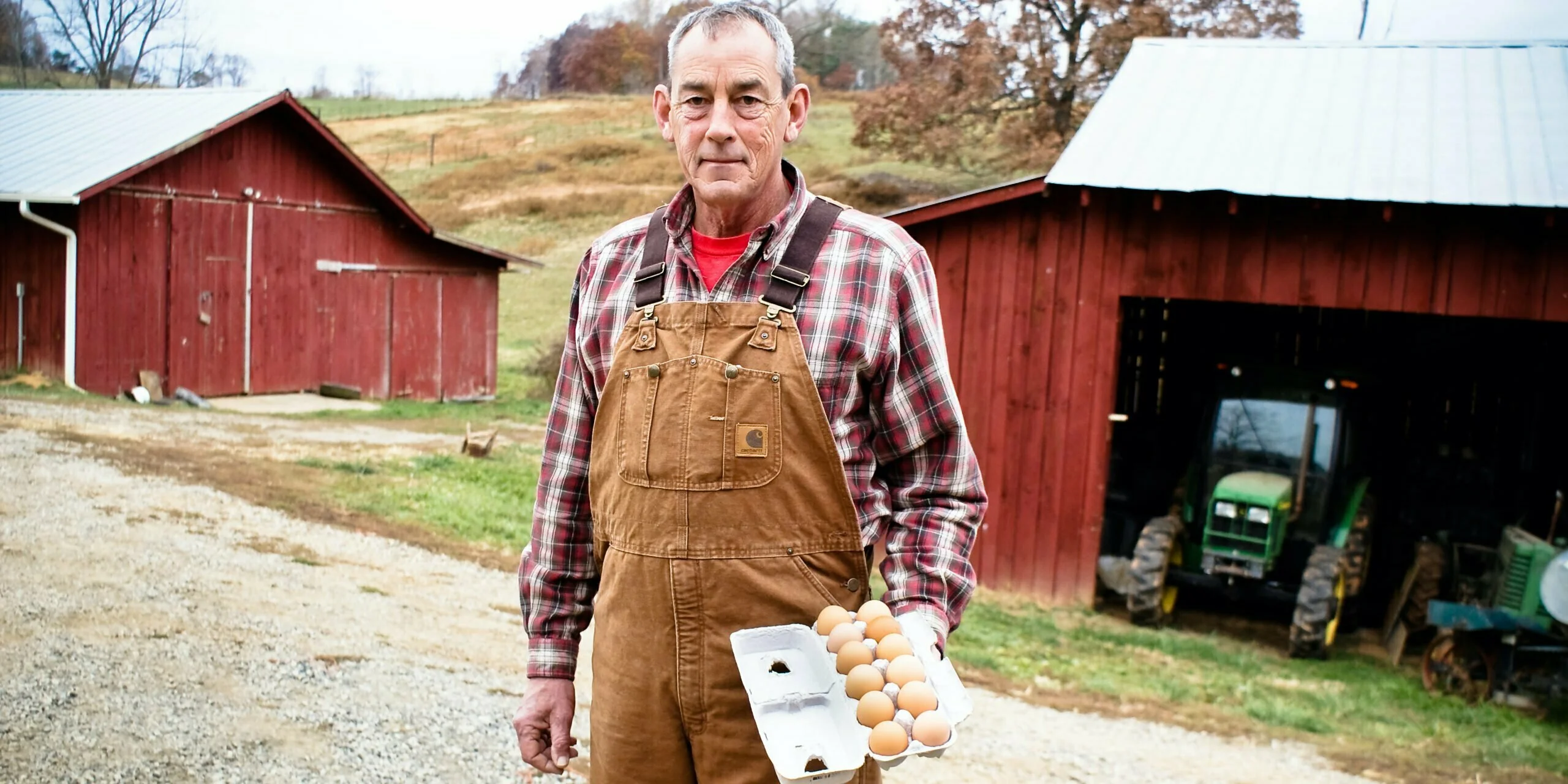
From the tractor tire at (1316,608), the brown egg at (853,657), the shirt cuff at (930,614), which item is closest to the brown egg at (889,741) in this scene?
the brown egg at (853,657)

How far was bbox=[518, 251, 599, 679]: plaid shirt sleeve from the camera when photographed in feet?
8.19

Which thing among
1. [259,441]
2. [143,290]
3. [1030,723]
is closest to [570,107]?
[143,290]

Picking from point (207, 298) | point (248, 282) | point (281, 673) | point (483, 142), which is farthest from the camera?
point (483, 142)

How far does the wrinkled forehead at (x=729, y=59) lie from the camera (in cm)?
224

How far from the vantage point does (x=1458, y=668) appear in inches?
326

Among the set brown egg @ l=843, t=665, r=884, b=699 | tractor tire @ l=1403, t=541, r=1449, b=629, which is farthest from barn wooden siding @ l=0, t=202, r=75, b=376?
brown egg @ l=843, t=665, r=884, b=699

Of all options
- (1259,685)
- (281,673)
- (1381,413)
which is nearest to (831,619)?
(281,673)

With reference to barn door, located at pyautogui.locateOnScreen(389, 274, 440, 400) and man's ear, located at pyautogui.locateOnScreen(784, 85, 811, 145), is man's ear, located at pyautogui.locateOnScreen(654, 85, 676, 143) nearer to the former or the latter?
man's ear, located at pyautogui.locateOnScreen(784, 85, 811, 145)

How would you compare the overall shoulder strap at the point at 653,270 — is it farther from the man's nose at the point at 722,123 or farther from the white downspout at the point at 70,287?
the white downspout at the point at 70,287

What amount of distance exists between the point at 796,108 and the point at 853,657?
1.06 m

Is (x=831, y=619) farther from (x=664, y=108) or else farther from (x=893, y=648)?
(x=664, y=108)

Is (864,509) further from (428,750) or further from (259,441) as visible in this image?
(259,441)

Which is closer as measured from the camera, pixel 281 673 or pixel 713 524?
pixel 713 524

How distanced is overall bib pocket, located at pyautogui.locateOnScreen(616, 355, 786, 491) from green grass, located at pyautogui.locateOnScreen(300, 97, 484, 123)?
54915 mm
